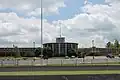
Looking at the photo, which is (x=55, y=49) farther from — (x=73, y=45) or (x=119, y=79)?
(x=119, y=79)

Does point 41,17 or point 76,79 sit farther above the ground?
point 41,17

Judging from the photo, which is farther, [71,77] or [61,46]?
[61,46]

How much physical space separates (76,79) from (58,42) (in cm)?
12760

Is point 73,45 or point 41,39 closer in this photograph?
point 41,39

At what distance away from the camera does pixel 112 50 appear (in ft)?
485

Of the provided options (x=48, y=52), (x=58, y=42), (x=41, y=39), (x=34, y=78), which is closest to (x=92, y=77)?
(x=34, y=78)

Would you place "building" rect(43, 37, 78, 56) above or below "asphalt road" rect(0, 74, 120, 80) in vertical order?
above

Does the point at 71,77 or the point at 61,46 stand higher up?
the point at 61,46

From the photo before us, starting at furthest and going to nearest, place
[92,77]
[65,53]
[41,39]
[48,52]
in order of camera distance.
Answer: [65,53] < [48,52] < [41,39] < [92,77]

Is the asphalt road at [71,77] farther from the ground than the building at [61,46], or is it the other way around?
the building at [61,46]

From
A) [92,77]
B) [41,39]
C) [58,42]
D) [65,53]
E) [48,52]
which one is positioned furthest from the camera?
[58,42]

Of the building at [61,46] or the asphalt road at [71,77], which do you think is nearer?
the asphalt road at [71,77]

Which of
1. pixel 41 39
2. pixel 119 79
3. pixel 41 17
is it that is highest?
pixel 41 17

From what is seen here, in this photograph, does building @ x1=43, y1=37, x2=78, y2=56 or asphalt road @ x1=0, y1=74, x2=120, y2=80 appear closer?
asphalt road @ x1=0, y1=74, x2=120, y2=80
